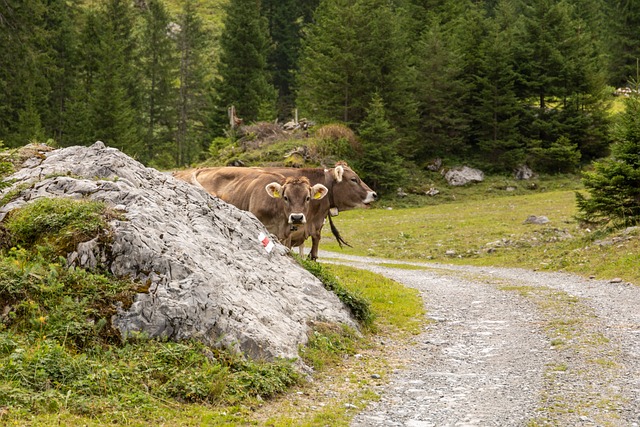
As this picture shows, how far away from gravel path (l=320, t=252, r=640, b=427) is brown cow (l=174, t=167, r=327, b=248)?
4.01 metres

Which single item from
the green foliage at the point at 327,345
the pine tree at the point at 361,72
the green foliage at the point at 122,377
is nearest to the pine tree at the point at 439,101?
the pine tree at the point at 361,72

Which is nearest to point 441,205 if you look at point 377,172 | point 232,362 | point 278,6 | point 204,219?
point 377,172

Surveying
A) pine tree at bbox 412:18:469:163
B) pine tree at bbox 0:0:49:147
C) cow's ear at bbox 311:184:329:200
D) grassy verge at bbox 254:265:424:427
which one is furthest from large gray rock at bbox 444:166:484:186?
grassy verge at bbox 254:265:424:427

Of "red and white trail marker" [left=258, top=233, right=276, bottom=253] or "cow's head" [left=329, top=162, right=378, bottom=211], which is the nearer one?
"red and white trail marker" [left=258, top=233, right=276, bottom=253]

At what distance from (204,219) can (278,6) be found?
77030 mm

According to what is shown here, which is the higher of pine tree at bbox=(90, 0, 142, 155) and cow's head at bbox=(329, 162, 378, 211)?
pine tree at bbox=(90, 0, 142, 155)

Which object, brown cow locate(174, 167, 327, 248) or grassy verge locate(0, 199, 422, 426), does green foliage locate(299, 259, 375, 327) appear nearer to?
grassy verge locate(0, 199, 422, 426)

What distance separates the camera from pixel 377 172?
4297cm

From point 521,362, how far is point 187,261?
5.30 m

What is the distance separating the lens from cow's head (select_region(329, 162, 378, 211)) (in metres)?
20.8

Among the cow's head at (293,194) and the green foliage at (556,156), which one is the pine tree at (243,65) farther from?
the cow's head at (293,194)

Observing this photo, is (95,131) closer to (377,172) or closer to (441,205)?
(377,172)

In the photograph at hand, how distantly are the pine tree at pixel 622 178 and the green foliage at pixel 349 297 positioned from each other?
14.0m

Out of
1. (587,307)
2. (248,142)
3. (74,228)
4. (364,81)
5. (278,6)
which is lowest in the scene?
(587,307)
